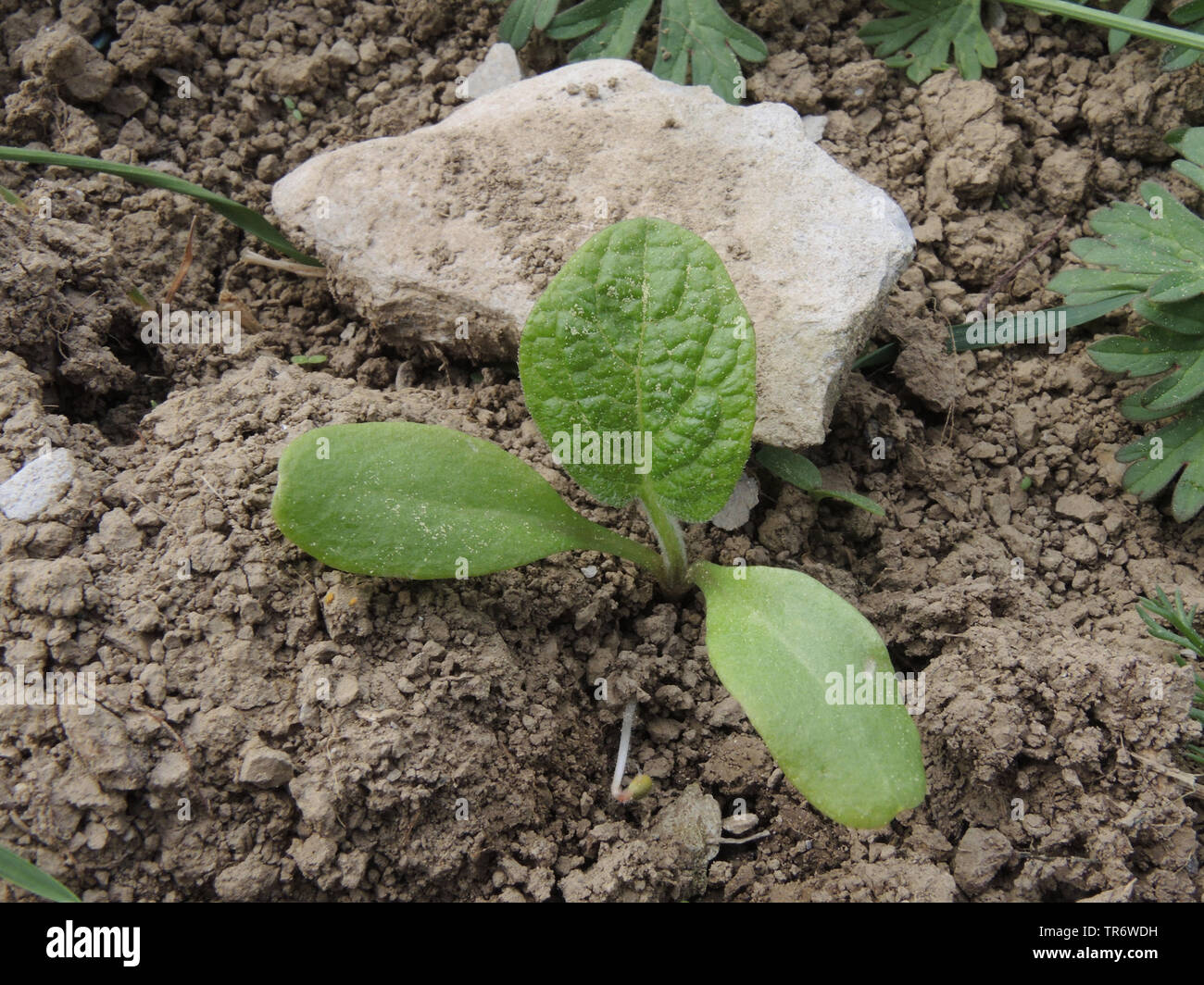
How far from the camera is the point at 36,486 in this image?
1.82 metres

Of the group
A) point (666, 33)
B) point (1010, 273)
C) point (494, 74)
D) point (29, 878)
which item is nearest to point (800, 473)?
point (1010, 273)

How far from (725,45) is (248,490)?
1716 mm

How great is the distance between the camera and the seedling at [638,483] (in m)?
1.62

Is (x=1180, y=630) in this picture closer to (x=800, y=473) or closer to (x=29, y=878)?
(x=800, y=473)

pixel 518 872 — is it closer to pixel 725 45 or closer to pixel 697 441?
pixel 697 441

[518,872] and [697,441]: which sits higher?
[697,441]

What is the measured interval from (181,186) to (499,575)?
123cm

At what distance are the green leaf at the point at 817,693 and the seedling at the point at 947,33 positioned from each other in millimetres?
1643

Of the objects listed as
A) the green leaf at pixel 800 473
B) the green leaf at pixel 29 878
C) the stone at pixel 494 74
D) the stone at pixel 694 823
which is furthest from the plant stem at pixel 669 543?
the stone at pixel 494 74

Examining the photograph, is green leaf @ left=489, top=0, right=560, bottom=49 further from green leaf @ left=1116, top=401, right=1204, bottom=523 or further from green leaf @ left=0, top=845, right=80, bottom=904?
green leaf @ left=0, top=845, right=80, bottom=904

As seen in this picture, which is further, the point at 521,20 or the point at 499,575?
the point at 521,20

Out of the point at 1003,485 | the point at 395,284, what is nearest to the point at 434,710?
the point at 395,284

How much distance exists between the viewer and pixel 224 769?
64.4 inches

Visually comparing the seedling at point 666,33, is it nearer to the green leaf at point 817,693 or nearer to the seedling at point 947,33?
the seedling at point 947,33
